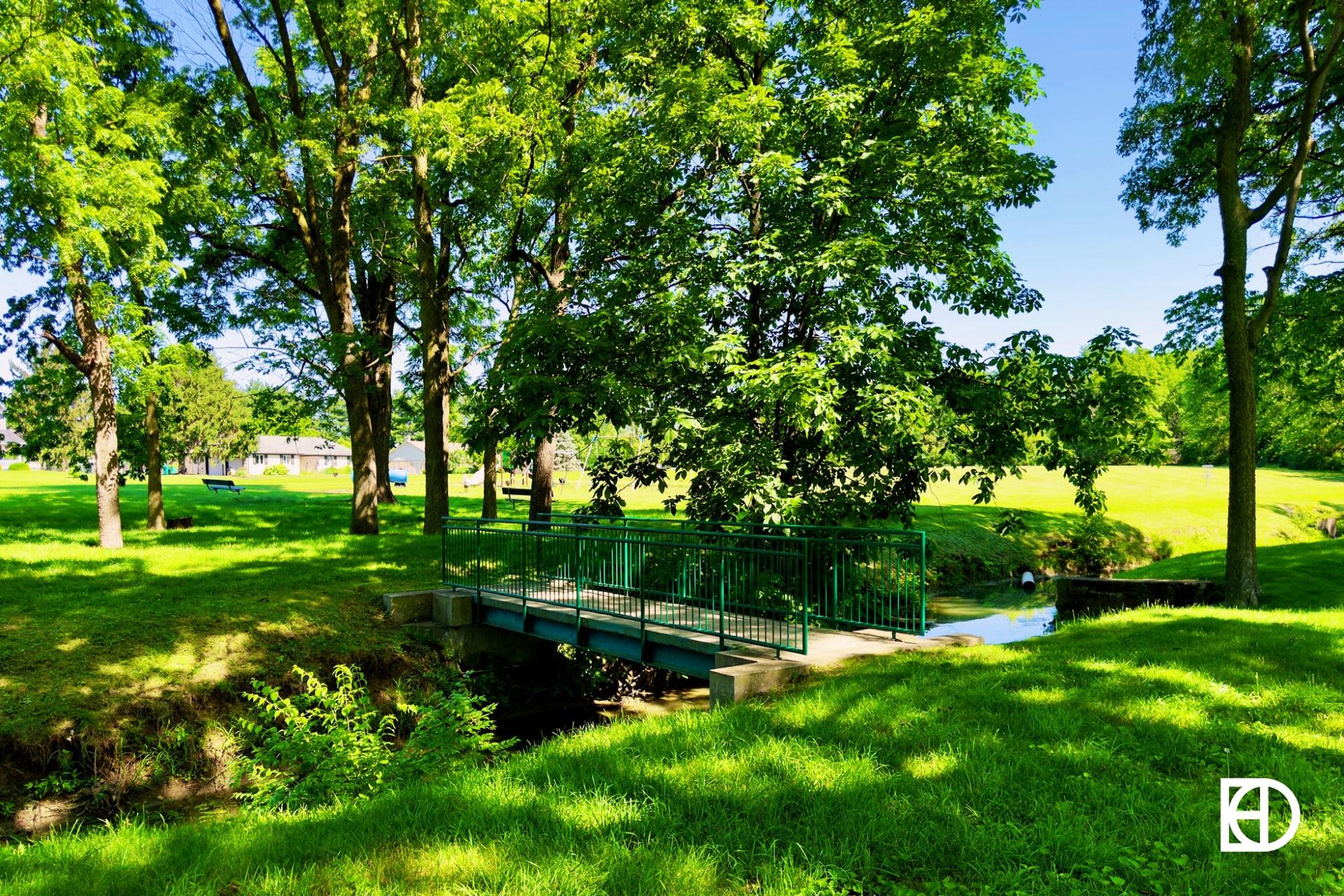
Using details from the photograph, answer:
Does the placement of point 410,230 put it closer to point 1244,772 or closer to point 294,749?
point 294,749

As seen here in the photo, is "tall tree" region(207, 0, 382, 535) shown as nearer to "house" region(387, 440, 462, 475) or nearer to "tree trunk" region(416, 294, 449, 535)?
"tree trunk" region(416, 294, 449, 535)

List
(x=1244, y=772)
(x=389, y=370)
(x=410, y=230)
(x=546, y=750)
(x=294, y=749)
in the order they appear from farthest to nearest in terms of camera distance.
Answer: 1. (x=389, y=370)
2. (x=410, y=230)
3. (x=294, y=749)
4. (x=546, y=750)
5. (x=1244, y=772)

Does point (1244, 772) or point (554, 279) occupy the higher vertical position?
point (554, 279)

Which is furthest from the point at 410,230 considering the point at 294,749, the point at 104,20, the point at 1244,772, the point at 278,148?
the point at 1244,772

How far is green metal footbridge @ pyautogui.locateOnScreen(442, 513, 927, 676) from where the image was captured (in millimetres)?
8758

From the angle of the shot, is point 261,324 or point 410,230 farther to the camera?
point 261,324

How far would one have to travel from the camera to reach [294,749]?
7363 mm

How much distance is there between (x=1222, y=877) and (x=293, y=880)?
169 inches

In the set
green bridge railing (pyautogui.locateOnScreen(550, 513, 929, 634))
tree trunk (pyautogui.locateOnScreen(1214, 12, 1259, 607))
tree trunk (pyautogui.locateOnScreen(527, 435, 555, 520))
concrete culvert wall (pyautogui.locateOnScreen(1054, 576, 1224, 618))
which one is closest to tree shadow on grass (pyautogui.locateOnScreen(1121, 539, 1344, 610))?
concrete culvert wall (pyautogui.locateOnScreen(1054, 576, 1224, 618))

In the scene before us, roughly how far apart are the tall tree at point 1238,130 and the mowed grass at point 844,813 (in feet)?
19.6

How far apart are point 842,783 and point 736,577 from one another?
178 inches

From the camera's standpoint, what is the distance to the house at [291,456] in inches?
3922

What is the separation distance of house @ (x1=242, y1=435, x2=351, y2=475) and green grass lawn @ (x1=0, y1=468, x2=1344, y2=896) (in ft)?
325

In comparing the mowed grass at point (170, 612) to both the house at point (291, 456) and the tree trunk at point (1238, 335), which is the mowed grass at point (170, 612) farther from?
the house at point (291, 456)
